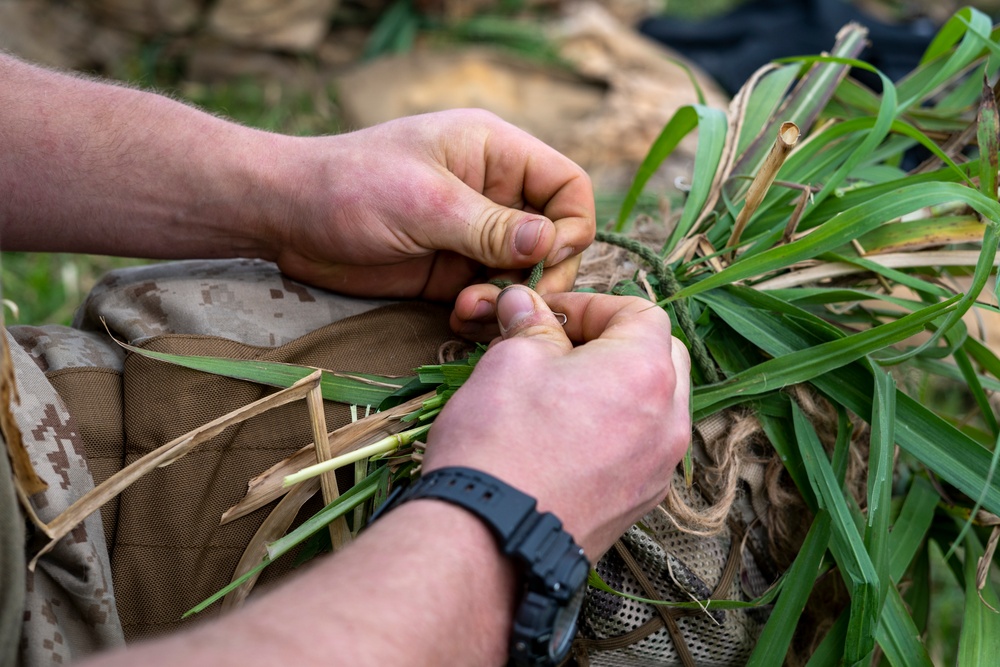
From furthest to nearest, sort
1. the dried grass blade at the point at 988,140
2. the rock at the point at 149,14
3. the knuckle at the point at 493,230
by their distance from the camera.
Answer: the rock at the point at 149,14 < the dried grass blade at the point at 988,140 < the knuckle at the point at 493,230

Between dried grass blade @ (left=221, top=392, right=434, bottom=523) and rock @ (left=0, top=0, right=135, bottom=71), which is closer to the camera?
dried grass blade @ (left=221, top=392, right=434, bottom=523)

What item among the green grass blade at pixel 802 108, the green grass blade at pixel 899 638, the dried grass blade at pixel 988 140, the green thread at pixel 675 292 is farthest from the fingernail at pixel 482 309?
the dried grass blade at pixel 988 140

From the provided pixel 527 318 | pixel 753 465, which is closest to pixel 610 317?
pixel 527 318

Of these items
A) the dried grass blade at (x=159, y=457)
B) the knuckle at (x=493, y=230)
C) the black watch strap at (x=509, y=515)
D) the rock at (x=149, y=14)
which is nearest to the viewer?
the black watch strap at (x=509, y=515)

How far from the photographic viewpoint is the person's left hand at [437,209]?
1.03 m

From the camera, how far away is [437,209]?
40.4 inches

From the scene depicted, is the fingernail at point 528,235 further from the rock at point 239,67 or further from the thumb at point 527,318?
the rock at point 239,67

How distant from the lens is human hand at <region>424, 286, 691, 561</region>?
75cm

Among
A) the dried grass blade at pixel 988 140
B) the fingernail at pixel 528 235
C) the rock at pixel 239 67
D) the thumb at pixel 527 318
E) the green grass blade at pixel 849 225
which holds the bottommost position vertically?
the rock at pixel 239 67

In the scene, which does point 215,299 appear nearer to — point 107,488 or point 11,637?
point 107,488

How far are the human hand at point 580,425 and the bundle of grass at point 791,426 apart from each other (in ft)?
0.42

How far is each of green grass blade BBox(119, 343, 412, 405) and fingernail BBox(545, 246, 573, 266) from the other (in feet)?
0.79

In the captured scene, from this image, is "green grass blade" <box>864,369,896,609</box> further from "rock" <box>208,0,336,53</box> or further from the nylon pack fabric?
"rock" <box>208,0,336,53</box>

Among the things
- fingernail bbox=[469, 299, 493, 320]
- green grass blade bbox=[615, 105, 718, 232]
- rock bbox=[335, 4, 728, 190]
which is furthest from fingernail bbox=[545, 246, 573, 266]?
rock bbox=[335, 4, 728, 190]
